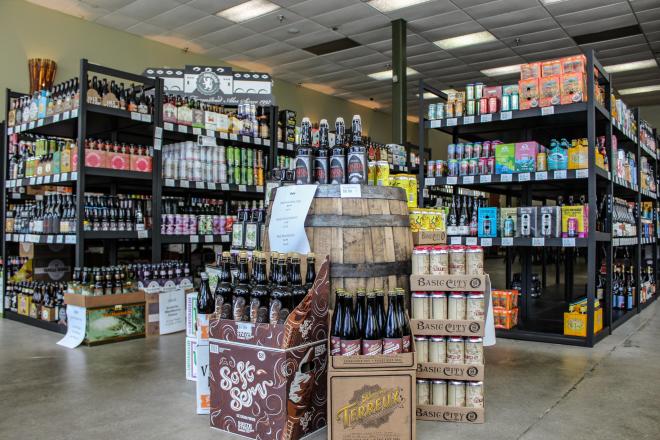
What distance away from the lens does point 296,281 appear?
7.70 feet

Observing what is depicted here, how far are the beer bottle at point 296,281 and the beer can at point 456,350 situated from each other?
74 centimetres

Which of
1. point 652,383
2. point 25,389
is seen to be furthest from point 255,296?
point 652,383

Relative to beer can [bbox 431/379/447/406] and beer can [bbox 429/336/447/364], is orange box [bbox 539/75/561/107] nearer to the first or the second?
beer can [bbox 429/336/447/364]

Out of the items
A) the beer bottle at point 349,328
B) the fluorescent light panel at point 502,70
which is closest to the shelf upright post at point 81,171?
the beer bottle at point 349,328

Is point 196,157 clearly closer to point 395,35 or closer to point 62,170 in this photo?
point 62,170

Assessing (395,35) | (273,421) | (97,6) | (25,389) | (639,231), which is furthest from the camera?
(395,35)

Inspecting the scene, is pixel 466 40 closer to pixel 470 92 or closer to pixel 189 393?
pixel 470 92

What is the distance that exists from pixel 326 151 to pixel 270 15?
6471 mm

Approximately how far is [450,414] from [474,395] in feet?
0.46

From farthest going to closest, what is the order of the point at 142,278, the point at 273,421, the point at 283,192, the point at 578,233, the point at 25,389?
the point at 142,278 → the point at 578,233 → the point at 25,389 → the point at 283,192 → the point at 273,421

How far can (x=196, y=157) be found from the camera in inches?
197

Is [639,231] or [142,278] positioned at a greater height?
[639,231]

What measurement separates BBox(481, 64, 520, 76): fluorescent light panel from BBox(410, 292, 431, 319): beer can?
9.96 m

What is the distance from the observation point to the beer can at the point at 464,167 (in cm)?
452
